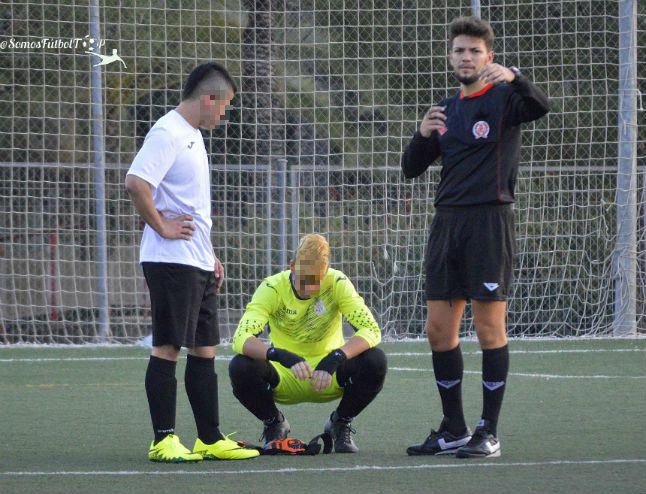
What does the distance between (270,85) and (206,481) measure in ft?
28.1

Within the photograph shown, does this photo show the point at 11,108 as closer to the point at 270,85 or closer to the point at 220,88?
the point at 270,85

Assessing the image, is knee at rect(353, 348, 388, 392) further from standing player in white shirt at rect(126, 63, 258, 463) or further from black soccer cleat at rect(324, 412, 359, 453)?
standing player in white shirt at rect(126, 63, 258, 463)

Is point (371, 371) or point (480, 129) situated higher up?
point (480, 129)

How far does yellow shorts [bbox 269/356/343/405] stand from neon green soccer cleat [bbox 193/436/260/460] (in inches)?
16.5

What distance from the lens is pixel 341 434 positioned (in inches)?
225

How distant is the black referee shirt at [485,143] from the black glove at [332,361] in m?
0.78

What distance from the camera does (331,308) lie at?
5.96 meters

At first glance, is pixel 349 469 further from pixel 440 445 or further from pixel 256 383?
pixel 256 383

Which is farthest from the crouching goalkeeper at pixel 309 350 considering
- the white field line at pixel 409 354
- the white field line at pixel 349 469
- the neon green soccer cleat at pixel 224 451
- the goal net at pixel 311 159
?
the goal net at pixel 311 159

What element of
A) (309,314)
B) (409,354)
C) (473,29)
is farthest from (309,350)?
(409,354)

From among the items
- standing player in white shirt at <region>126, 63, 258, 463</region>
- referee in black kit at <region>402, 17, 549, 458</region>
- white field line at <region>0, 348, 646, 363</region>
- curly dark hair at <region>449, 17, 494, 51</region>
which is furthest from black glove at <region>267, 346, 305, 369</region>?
white field line at <region>0, 348, 646, 363</region>

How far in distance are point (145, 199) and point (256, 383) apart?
1.02m

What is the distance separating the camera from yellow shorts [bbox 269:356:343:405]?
19.2ft

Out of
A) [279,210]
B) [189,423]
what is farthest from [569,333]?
[189,423]
